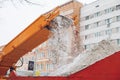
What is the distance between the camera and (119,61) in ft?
10.3

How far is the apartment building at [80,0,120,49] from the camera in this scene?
38156mm

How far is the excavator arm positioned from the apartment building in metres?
28.6

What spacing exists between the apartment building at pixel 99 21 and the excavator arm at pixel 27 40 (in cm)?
2862

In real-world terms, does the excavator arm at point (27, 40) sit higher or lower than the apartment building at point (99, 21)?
lower

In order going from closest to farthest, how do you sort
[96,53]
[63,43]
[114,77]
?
[114,77] < [96,53] < [63,43]

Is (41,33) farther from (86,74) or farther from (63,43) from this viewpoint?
(86,74)

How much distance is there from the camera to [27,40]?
8.01m

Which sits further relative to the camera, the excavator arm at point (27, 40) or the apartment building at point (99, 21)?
the apartment building at point (99, 21)

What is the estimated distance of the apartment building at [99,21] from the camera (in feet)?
125

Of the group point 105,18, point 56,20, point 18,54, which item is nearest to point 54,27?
point 56,20

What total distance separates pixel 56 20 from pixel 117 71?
4.79m

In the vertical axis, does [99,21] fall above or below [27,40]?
above

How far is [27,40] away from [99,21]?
110ft

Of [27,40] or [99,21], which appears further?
[99,21]
